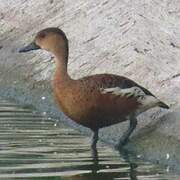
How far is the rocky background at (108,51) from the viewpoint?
1286cm

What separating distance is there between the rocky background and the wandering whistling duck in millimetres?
314

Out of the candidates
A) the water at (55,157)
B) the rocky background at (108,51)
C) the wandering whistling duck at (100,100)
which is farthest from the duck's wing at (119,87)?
the water at (55,157)

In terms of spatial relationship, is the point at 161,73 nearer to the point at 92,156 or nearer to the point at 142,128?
the point at 142,128

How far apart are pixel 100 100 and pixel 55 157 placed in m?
0.79

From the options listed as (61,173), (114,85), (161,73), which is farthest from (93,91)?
(161,73)

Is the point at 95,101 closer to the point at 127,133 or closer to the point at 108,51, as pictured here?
the point at 127,133

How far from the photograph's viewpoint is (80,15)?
16859 millimetres

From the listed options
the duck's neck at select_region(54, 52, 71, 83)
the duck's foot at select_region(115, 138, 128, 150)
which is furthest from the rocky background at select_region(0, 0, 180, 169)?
the duck's neck at select_region(54, 52, 71, 83)

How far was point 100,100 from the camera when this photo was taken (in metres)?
12.0

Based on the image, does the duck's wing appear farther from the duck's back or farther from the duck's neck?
the duck's neck

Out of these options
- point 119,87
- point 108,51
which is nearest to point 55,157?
point 119,87

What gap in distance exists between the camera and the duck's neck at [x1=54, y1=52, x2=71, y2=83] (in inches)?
483

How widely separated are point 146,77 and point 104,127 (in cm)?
159

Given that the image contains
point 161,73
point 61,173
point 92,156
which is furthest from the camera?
point 161,73
